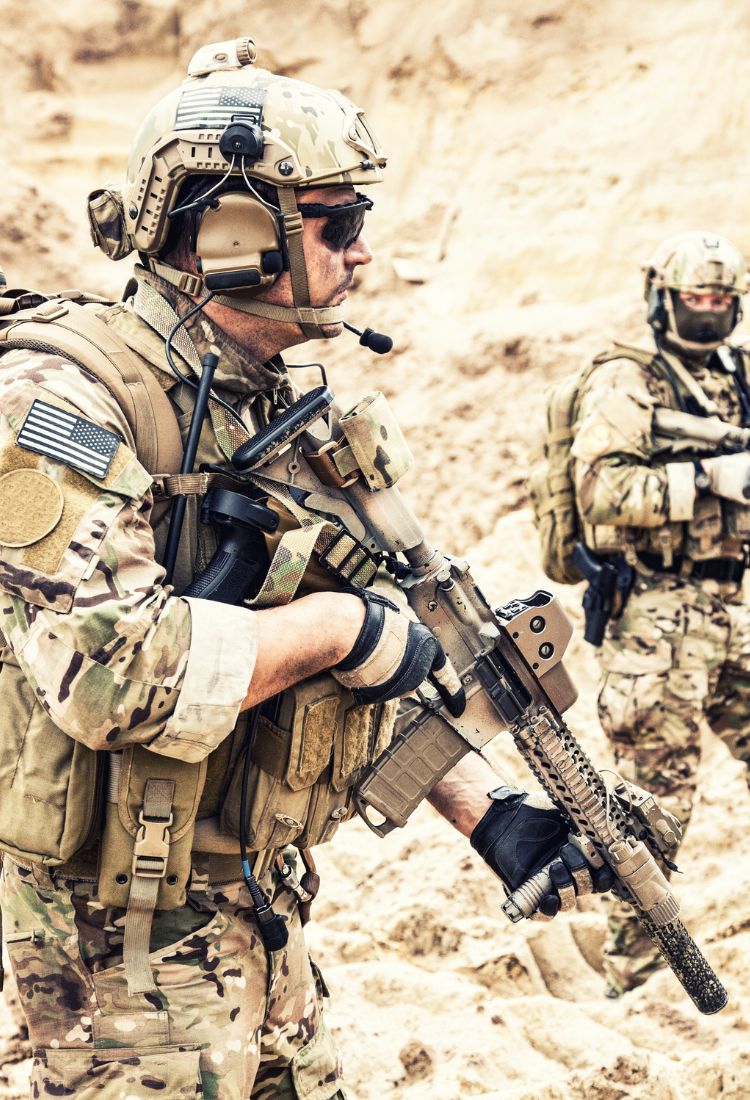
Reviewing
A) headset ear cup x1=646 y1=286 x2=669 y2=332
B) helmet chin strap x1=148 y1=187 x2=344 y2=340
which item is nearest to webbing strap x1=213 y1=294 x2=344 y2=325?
helmet chin strap x1=148 y1=187 x2=344 y2=340

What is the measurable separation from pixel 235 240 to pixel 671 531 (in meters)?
2.89

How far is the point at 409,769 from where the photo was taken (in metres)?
2.64

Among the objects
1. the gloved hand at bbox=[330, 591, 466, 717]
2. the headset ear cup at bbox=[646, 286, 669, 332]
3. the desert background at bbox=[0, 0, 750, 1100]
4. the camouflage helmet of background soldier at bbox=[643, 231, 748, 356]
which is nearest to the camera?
the gloved hand at bbox=[330, 591, 466, 717]

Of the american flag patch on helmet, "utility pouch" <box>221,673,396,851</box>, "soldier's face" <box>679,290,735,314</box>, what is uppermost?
the american flag patch on helmet

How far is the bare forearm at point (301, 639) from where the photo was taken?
2.11m

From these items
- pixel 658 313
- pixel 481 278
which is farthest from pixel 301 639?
pixel 481 278

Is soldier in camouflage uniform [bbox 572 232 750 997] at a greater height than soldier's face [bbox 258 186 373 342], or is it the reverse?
soldier's face [bbox 258 186 373 342]

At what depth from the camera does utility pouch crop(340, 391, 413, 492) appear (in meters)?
2.44

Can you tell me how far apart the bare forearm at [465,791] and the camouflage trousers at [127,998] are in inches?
22.1

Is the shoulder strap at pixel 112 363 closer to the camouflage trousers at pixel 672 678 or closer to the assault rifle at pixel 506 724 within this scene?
the assault rifle at pixel 506 724

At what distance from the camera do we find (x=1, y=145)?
1148 cm

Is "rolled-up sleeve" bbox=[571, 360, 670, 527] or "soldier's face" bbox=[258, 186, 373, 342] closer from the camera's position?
"soldier's face" bbox=[258, 186, 373, 342]

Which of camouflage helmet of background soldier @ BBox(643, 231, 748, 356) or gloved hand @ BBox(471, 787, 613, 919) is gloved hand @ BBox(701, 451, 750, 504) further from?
gloved hand @ BBox(471, 787, 613, 919)

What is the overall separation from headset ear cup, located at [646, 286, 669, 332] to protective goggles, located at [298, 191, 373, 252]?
2759 millimetres
